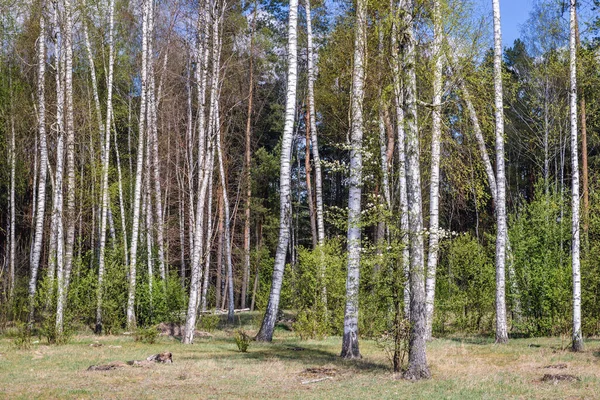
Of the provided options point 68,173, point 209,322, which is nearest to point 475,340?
point 209,322

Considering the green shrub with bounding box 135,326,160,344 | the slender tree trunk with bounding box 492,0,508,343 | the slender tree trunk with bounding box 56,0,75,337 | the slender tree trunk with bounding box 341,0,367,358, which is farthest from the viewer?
the green shrub with bounding box 135,326,160,344

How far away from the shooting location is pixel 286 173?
14.4 meters

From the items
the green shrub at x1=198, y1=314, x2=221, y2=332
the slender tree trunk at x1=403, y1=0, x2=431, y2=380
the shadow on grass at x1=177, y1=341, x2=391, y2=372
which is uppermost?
the slender tree trunk at x1=403, y1=0, x2=431, y2=380

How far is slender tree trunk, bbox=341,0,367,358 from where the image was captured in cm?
1153

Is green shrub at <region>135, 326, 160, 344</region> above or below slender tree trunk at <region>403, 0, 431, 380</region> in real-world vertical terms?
below

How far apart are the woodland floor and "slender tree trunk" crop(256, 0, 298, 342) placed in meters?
0.97

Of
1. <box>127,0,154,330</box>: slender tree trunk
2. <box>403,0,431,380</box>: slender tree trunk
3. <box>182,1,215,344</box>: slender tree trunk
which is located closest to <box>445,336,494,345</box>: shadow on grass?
<box>403,0,431,380</box>: slender tree trunk

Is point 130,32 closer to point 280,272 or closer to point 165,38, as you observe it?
point 165,38

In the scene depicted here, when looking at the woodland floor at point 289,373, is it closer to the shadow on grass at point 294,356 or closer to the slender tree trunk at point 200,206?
the shadow on grass at point 294,356

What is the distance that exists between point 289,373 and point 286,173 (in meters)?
5.66

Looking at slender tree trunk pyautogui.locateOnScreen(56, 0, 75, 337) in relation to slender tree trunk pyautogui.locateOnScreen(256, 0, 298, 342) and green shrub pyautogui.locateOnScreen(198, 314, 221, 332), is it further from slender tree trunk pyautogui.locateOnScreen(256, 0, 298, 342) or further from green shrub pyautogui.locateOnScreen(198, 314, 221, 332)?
slender tree trunk pyautogui.locateOnScreen(256, 0, 298, 342)

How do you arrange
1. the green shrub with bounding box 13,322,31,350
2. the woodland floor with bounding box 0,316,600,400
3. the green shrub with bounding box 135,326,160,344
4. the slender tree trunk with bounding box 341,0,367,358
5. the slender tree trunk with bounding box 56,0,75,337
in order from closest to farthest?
the woodland floor with bounding box 0,316,600,400, the slender tree trunk with bounding box 341,0,367,358, the green shrub with bounding box 13,322,31,350, the slender tree trunk with bounding box 56,0,75,337, the green shrub with bounding box 135,326,160,344

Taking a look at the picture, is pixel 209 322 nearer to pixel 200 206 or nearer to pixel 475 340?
pixel 200 206

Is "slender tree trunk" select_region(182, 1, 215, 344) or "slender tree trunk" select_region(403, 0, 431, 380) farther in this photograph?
"slender tree trunk" select_region(182, 1, 215, 344)
